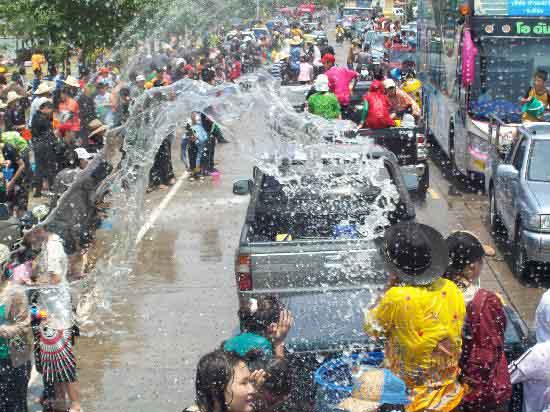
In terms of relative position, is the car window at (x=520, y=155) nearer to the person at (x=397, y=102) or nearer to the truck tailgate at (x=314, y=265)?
the person at (x=397, y=102)

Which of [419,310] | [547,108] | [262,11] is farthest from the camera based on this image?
[262,11]

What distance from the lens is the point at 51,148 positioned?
14320mm

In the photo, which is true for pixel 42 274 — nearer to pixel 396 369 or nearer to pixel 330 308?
pixel 330 308

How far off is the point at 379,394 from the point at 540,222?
22.2ft

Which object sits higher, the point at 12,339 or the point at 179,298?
the point at 12,339

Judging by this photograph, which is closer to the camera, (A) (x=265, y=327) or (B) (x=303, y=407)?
(B) (x=303, y=407)

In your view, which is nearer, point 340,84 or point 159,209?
point 159,209

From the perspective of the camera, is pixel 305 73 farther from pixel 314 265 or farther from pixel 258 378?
pixel 258 378

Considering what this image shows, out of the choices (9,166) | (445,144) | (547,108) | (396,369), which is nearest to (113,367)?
(396,369)

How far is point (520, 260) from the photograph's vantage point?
10750 mm

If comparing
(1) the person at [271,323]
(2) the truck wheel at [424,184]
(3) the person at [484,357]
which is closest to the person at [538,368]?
(3) the person at [484,357]

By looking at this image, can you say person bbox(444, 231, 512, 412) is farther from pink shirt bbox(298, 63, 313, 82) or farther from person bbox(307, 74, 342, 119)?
pink shirt bbox(298, 63, 313, 82)

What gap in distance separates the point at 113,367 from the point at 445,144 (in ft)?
36.9

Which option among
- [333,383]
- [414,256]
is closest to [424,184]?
[414,256]
